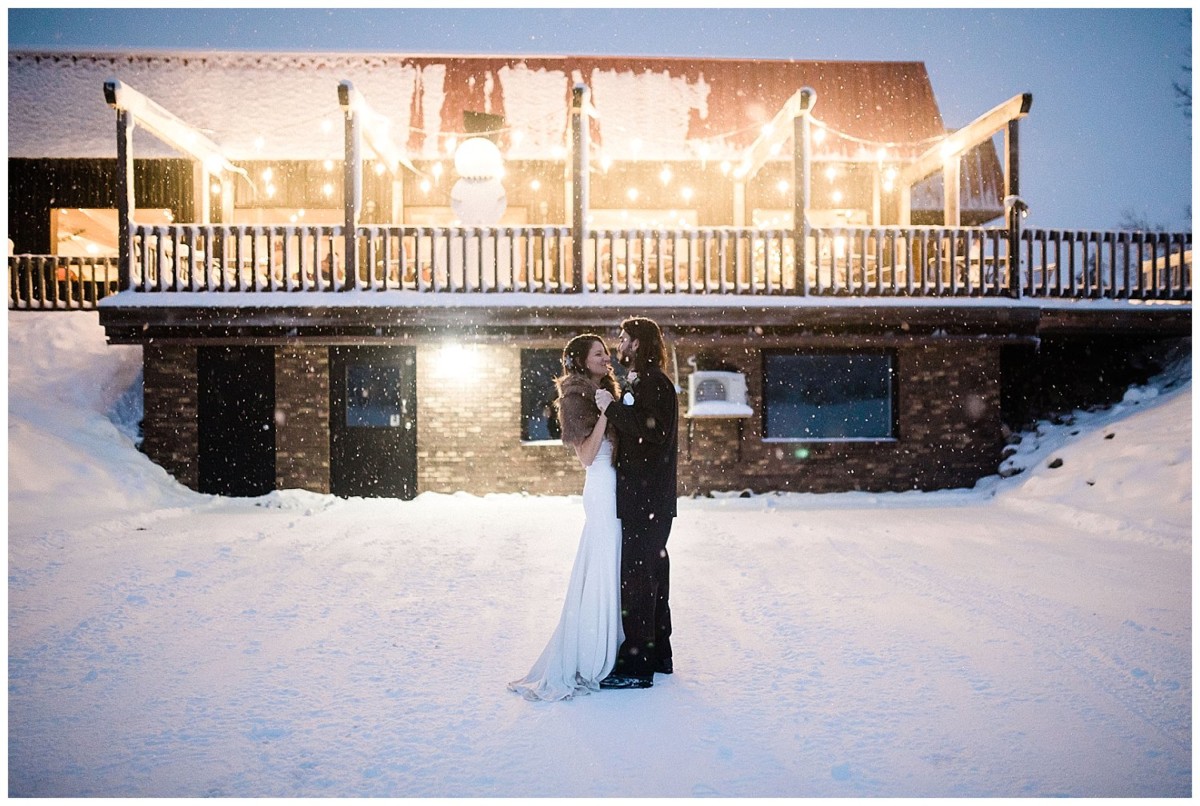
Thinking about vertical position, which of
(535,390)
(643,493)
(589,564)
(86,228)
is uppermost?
(86,228)

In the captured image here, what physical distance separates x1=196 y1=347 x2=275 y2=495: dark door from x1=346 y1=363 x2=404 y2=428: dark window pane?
3.85ft

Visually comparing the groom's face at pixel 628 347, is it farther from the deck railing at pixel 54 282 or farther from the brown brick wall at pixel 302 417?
the deck railing at pixel 54 282

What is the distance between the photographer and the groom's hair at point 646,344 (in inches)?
159

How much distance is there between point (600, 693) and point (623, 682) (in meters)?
0.14

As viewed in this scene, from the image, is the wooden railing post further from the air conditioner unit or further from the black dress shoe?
the black dress shoe

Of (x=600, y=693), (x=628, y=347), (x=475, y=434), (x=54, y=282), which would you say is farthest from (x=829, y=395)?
(x=54, y=282)

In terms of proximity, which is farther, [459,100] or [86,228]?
[86,228]

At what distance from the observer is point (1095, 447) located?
10.3 m

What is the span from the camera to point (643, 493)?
3.99m

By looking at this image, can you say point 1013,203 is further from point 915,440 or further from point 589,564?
point 589,564

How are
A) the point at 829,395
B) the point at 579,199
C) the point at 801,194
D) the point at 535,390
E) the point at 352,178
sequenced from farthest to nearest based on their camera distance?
the point at 829,395
the point at 535,390
the point at 801,194
the point at 579,199
the point at 352,178

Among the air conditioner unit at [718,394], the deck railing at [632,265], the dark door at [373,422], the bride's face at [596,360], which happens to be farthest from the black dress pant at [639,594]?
the dark door at [373,422]

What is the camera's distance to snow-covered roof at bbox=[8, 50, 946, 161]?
12859 mm

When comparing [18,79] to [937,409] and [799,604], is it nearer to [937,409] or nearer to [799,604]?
[799,604]
